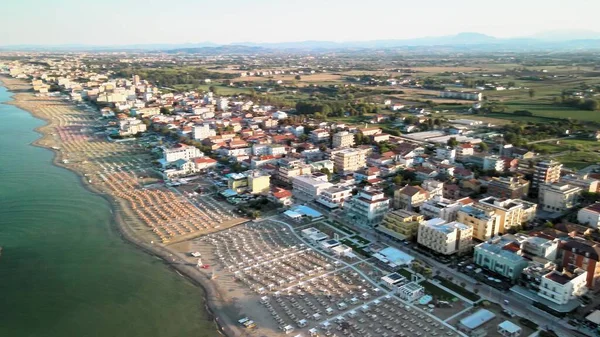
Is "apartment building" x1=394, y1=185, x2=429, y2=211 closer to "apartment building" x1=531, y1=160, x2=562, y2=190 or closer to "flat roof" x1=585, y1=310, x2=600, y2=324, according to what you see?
"apartment building" x1=531, y1=160, x2=562, y2=190

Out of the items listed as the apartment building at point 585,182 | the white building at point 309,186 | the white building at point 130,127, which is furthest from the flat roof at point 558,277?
the white building at point 130,127

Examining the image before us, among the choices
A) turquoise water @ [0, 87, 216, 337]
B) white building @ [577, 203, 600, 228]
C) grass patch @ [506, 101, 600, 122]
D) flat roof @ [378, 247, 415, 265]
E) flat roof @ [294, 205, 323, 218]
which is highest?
grass patch @ [506, 101, 600, 122]

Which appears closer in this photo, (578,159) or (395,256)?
(395,256)

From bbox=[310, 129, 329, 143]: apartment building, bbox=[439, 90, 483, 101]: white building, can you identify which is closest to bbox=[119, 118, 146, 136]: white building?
bbox=[310, 129, 329, 143]: apartment building

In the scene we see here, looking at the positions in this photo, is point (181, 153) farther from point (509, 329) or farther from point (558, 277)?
point (558, 277)

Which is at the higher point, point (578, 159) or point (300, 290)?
point (578, 159)

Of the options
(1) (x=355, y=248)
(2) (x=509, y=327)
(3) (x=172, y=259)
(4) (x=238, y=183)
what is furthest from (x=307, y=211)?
(2) (x=509, y=327)
